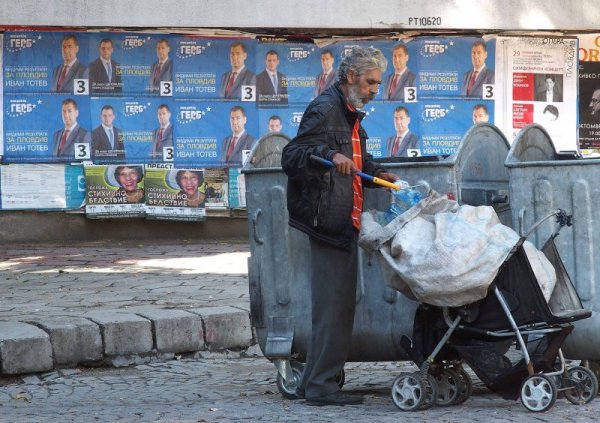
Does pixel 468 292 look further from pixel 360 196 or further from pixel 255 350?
pixel 255 350

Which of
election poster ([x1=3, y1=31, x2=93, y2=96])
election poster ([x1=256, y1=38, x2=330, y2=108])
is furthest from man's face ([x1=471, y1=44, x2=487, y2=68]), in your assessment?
election poster ([x1=3, y1=31, x2=93, y2=96])

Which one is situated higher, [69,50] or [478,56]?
[69,50]

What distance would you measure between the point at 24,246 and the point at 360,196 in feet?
25.8

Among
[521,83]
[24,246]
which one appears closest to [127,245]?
[24,246]

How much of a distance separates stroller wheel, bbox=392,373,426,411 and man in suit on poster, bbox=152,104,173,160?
8.41m

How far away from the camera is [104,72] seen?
14.0 m

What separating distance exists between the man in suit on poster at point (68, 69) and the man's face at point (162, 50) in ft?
2.64

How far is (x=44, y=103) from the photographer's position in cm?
1388

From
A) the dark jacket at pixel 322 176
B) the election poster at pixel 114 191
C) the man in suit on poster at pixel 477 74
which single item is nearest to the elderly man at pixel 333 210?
the dark jacket at pixel 322 176

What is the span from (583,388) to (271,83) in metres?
8.73

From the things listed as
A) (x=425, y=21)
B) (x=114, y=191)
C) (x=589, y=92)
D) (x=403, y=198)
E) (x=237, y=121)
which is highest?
(x=425, y=21)

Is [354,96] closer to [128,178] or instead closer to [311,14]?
[311,14]

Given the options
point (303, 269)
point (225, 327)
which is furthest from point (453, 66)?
point (303, 269)

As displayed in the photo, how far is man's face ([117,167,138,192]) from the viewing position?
46.2ft
